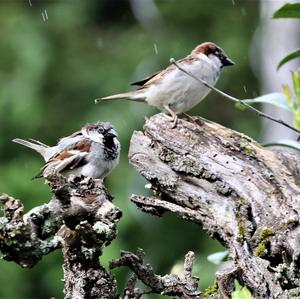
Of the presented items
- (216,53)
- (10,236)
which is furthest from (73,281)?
(216,53)

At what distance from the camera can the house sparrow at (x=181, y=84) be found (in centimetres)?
484

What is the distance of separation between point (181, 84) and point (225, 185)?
1502mm

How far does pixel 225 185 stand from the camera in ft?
11.3

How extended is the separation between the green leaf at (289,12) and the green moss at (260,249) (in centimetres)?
93

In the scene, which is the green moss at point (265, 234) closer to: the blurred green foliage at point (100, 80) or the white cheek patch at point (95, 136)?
the white cheek patch at point (95, 136)

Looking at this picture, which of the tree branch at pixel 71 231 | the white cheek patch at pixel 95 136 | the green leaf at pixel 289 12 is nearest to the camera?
the tree branch at pixel 71 231

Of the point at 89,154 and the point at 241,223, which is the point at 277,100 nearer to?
the point at 241,223

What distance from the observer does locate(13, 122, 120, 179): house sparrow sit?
436 cm

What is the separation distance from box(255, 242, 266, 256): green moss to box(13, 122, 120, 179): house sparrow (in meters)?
1.34

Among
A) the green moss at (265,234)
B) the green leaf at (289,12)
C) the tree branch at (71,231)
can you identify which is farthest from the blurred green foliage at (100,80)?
the tree branch at (71,231)

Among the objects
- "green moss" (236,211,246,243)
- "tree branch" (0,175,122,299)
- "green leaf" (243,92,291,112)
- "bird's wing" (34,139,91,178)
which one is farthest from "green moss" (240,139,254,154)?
"bird's wing" (34,139,91,178)

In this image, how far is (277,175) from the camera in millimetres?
3494

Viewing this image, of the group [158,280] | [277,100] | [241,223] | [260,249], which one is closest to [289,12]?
[277,100]

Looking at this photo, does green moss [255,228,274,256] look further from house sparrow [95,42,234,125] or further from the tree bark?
house sparrow [95,42,234,125]
